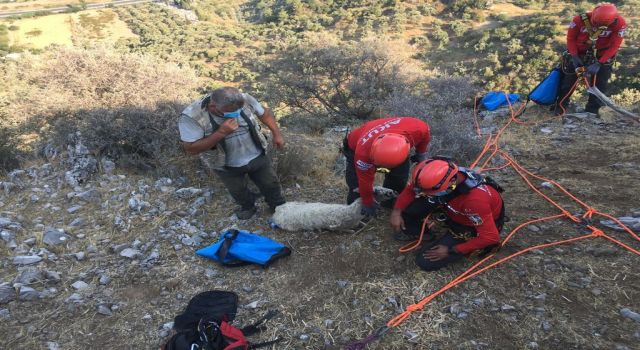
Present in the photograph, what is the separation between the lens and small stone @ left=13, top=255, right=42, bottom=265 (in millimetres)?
3355

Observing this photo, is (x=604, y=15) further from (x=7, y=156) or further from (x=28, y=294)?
(x=7, y=156)

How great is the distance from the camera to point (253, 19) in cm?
3328

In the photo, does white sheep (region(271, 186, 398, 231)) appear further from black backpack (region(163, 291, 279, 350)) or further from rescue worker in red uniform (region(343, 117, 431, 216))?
black backpack (region(163, 291, 279, 350))

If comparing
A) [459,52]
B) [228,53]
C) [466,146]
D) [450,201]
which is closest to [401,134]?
[450,201]

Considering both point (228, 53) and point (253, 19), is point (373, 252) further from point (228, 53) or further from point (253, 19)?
point (253, 19)

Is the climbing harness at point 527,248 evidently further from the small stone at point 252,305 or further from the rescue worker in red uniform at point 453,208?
the small stone at point 252,305

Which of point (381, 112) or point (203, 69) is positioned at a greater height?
point (381, 112)

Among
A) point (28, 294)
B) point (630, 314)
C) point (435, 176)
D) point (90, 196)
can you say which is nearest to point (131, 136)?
point (90, 196)

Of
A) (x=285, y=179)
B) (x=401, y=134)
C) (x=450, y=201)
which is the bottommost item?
(x=285, y=179)

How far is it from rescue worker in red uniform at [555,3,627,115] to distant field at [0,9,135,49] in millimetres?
30744

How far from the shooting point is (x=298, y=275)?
3273mm

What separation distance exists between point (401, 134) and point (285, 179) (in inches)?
82.4

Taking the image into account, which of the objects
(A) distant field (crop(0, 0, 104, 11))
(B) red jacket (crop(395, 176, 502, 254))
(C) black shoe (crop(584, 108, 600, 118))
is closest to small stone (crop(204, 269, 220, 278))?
(B) red jacket (crop(395, 176, 502, 254))

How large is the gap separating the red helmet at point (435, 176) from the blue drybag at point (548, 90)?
439 cm
